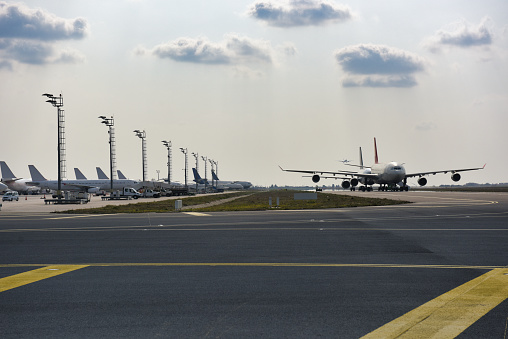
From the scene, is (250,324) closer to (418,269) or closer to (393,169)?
(418,269)

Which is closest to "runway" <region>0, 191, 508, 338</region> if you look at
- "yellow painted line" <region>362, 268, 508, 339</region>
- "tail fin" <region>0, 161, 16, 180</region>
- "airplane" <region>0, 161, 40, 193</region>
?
"yellow painted line" <region>362, 268, 508, 339</region>

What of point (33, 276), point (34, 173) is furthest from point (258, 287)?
point (34, 173)

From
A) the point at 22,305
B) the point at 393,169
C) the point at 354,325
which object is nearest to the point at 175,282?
the point at 22,305

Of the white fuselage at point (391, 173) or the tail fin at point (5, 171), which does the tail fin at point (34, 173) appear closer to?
the tail fin at point (5, 171)

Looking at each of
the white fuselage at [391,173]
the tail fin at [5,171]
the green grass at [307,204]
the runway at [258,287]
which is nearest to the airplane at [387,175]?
the white fuselage at [391,173]

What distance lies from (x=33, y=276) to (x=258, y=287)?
5093 millimetres

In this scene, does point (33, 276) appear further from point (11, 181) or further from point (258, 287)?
point (11, 181)

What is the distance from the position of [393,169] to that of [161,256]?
7721 cm

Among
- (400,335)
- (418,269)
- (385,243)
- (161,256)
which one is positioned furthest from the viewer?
(385,243)

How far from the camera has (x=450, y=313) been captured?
798cm

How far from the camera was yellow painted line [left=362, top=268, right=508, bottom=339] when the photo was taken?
22.9 ft

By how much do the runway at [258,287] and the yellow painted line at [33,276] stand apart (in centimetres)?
3

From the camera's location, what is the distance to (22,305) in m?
8.77

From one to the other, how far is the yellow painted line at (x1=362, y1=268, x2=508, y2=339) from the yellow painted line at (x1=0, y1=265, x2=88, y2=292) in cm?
729
